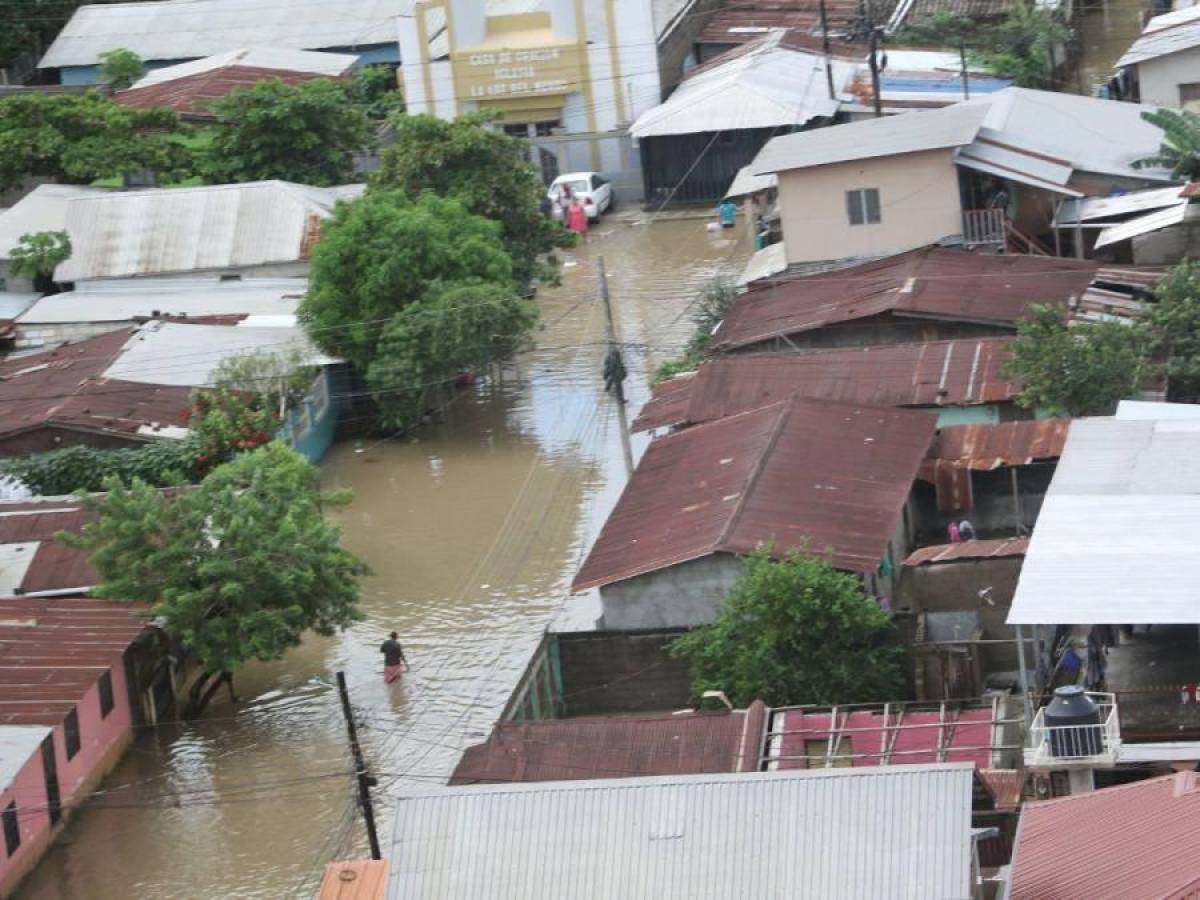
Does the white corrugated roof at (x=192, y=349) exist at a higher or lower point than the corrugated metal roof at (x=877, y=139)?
lower

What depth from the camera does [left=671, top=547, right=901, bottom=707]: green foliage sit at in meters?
17.5

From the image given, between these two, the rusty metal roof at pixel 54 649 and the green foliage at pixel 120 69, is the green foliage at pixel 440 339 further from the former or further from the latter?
the green foliage at pixel 120 69

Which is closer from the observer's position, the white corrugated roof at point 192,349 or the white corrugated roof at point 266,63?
the white corrugated roof at point 192,349

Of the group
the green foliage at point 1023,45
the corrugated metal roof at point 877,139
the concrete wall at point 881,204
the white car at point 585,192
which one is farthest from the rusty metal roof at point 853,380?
the green foliage at point 1023,45

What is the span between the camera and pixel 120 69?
42781 millimetres

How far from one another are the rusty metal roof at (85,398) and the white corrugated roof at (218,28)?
56.3ft

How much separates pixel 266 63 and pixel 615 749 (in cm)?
2751

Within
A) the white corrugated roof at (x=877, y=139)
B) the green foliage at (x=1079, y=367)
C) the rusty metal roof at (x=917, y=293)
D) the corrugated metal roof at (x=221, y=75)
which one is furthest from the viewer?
the corrugated metal roof at (x=221, y=75)

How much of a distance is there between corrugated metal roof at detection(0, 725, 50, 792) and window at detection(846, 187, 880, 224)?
13921 millimetres

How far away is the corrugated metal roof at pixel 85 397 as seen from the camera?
25719 mm

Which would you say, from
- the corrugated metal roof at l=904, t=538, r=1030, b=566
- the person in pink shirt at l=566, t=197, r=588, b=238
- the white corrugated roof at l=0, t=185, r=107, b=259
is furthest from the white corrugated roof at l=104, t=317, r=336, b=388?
the corrugated metal roof at l=904, t=538, r=1030, b=566

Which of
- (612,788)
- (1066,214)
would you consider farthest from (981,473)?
(612,788)

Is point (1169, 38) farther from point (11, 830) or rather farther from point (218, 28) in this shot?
point (11, 830)

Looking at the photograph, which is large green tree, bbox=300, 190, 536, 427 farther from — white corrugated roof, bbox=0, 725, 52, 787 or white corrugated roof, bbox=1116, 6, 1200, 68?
white corrugated roof, bbox=1116, 6, 1200, 68
